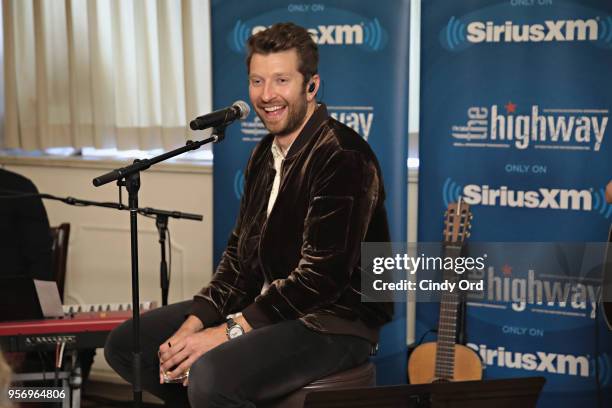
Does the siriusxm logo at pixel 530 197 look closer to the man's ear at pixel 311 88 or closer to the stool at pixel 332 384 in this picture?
the man's ear at pixel 311 88

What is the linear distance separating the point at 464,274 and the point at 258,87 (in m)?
1.30

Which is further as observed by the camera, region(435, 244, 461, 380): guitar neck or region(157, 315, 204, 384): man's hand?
region(435, 244, 461, 380): guitar neck

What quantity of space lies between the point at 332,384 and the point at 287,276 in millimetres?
383

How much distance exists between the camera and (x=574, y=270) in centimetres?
355

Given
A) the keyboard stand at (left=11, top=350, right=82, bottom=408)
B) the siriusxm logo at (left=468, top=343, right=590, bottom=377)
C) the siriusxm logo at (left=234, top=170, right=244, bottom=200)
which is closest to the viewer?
the keyboard stand at (left=11, top=350, right=82, bottom=408)

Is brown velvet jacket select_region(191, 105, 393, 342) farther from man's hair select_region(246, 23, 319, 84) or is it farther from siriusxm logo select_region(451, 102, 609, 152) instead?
siriusxm logo select_region(451, 102, 609, 152)

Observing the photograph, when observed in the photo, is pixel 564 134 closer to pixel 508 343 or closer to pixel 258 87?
pixel 508 343

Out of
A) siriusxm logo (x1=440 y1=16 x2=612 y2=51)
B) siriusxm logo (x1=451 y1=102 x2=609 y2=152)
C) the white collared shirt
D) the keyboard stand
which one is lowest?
the keyboard stand

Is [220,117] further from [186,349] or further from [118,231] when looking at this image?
[118,231]

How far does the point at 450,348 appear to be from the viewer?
3.47 m

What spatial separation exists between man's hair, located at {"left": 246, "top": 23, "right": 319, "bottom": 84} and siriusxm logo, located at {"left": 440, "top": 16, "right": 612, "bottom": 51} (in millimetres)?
937

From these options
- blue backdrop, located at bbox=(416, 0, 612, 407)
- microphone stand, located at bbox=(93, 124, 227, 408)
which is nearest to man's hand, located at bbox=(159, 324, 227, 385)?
microphone stand, located at bbox=(93, 124, 227, 408)

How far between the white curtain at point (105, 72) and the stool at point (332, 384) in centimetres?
205

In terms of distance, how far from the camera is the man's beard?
2.86m
